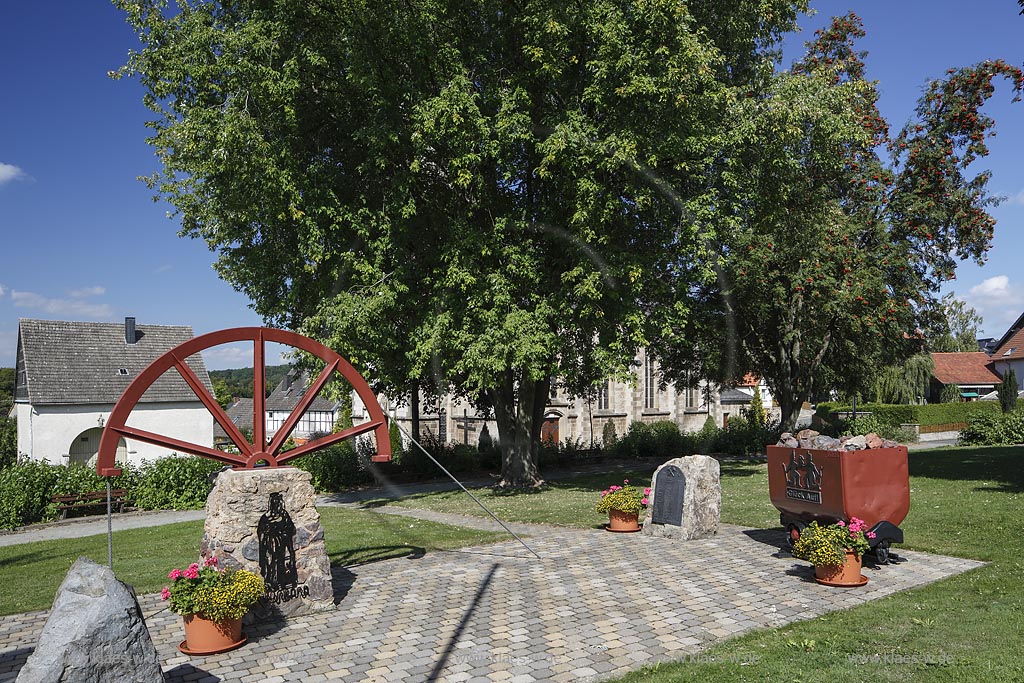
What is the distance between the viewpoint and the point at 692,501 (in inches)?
527

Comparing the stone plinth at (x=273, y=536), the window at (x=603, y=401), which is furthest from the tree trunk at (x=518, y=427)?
the window at (x=603, y=401)

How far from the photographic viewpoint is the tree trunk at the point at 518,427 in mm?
22656

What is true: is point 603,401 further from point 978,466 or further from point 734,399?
point 978,466

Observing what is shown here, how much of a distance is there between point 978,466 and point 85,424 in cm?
3563

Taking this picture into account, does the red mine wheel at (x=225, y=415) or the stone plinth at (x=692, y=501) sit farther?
the stone plinth at (x=692, y=501)

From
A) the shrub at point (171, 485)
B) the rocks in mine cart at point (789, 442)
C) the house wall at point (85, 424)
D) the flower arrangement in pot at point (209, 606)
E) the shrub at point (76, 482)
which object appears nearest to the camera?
the flower arrangement in pot at point (209, 606)

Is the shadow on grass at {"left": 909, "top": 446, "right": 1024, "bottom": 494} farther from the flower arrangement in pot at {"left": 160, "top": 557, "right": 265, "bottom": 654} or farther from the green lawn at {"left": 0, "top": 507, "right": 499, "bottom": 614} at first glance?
the flower arrangement in pot at {"left": 160, "top": 557, "right": 265, "bottom": 654}

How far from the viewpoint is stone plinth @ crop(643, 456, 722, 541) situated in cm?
1341

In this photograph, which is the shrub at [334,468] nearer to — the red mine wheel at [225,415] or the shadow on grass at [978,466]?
the red mine wheel at [225,415]

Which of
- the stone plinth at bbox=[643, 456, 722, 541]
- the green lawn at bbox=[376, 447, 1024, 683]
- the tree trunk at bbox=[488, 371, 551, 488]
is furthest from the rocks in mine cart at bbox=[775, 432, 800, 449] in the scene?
the tree trunk at bbox=[488, 371, 551, 488]

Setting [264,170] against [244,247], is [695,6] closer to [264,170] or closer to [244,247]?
[264,170]

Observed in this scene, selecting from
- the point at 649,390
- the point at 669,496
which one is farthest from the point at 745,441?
the point at 669,496

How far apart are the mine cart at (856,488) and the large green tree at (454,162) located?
760cm

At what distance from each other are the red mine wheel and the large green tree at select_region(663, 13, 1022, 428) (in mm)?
11323
